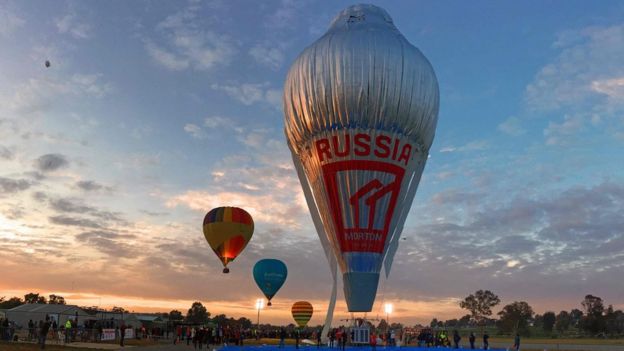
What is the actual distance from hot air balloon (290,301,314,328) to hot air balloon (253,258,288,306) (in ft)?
47.0

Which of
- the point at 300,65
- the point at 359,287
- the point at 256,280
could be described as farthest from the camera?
the point at 256,280

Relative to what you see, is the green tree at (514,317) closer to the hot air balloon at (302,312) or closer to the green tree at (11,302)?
the hot air balloon at (302,312)

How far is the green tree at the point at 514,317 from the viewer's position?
471 ft

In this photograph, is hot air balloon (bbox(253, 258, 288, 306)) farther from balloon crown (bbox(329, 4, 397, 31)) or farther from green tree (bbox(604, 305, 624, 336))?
green tree (bbox(604, 305, 624, 336))

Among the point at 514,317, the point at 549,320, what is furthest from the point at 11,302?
the point at 549,320

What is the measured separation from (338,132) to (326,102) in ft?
7.32

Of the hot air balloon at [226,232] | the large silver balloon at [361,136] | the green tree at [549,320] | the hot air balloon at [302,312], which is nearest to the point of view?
the large silver balloon at [361,136]

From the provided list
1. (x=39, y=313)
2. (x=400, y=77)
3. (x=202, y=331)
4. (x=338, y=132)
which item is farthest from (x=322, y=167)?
(x=39, y=313)

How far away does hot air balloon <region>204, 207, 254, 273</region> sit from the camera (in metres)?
54.0

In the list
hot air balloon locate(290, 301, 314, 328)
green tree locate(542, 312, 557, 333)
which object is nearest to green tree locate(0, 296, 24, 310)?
hot air balloon locate(290, 301, 314, 328)

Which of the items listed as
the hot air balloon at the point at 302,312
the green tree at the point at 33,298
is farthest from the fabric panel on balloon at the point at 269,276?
the green tree at the point at 33,298

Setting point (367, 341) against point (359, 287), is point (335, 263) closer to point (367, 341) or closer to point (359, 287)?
point (359, 287)

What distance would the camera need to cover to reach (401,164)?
134ft

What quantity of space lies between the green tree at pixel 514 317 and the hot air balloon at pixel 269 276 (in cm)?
9944
